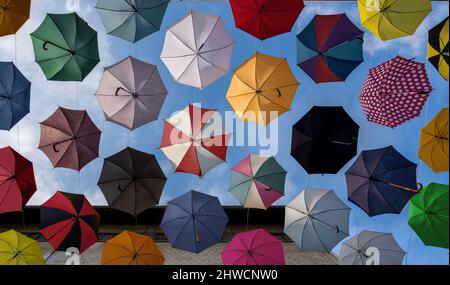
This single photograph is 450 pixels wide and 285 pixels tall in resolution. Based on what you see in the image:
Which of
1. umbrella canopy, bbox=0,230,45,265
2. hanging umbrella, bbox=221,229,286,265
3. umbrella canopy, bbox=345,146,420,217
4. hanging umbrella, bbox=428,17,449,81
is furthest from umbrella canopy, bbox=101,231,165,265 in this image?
hanging umbrella, bbox=428,17,449,81

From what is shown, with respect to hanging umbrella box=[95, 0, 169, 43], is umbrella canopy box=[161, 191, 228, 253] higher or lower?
lower

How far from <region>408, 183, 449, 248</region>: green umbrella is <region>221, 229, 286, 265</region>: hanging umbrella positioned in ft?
12.2

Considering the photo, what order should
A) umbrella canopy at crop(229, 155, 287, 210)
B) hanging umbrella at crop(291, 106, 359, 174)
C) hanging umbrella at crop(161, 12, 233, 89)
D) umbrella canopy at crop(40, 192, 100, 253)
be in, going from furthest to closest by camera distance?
umbrella canopy at crop(229, 155, 287, 210)
umbrella canopy at crop(40, 192, 100, 253)
hanging umbrella at crop(291, 106, 359, 174)
hanging umbrella at crop(161, 12, 233, 89)

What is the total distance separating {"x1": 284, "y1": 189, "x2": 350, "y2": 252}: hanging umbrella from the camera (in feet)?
30.9

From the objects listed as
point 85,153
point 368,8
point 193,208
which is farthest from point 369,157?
point 85,153

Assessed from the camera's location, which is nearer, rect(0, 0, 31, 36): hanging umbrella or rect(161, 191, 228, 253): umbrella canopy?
rect(0, 0, 31, 36): hanging umbrella

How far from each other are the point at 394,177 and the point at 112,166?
728cm

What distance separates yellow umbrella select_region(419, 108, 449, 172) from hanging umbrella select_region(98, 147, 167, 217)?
6.86 metres

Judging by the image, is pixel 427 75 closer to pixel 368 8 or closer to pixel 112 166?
pixel 368 8

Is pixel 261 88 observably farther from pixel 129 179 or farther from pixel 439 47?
pixel 439 47

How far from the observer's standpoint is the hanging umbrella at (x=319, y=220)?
30.9ft

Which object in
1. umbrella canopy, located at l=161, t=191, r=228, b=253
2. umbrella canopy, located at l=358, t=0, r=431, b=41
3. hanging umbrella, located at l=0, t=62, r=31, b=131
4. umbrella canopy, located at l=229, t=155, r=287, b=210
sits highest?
umbrella canopy, located at l=358, t=0, r=431, b=41

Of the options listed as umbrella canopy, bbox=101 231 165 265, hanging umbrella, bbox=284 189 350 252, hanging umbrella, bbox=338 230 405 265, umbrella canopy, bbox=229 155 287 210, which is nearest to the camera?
umbrella canopy, bbox=101 231 165 265

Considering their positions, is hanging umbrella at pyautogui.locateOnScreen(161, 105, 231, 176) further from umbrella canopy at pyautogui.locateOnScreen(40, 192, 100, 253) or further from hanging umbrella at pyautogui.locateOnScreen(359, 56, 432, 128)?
hanging umbrella at pyautogui.locateOnScreen(359, 56, 432, 128)
